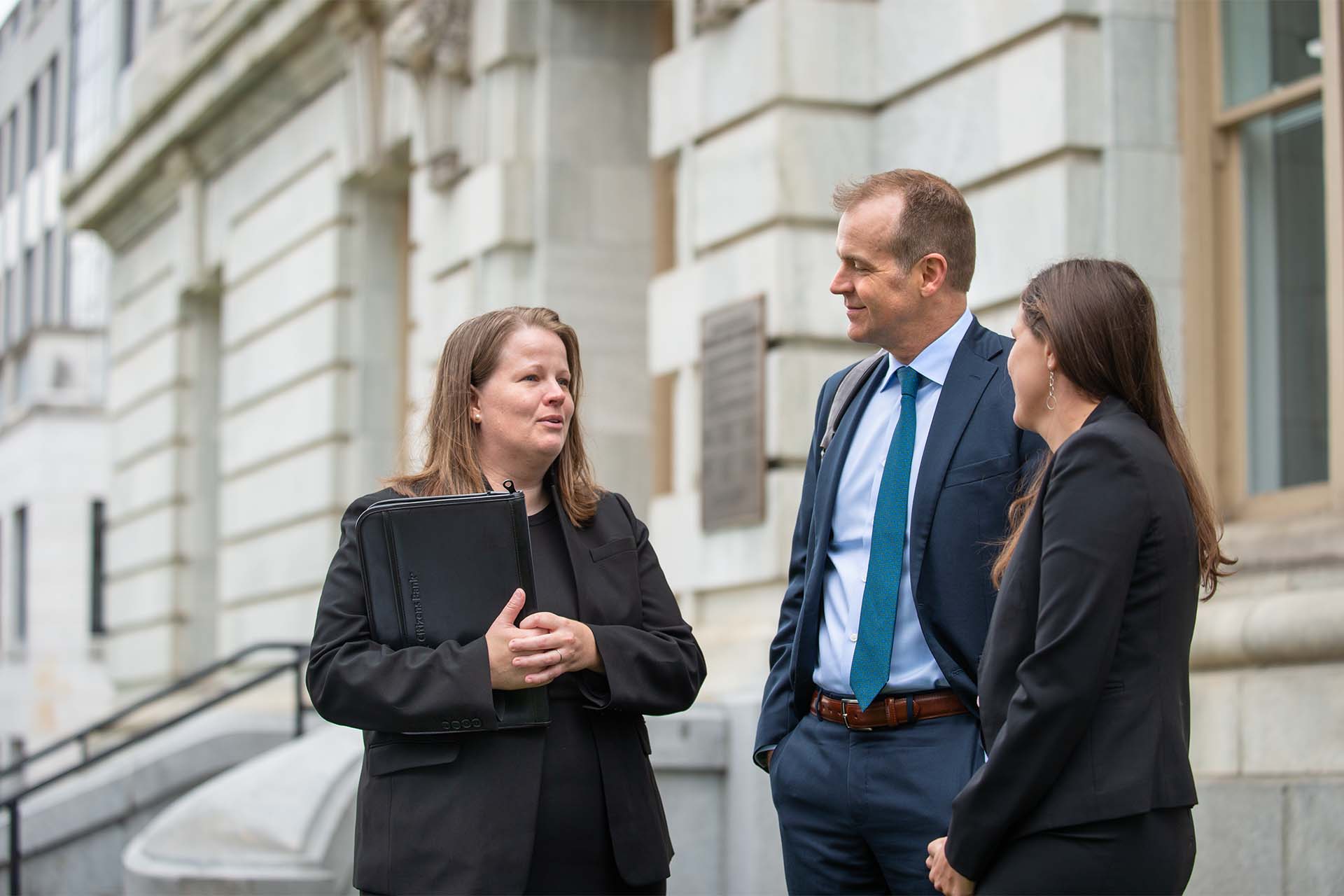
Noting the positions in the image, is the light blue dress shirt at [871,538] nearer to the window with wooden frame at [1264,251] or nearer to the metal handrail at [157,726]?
the window with wooden frame at [1264,251]

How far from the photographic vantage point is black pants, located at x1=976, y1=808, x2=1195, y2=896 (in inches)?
123

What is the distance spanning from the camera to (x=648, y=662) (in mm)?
3932

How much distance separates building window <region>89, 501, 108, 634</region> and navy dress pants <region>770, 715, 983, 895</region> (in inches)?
1156

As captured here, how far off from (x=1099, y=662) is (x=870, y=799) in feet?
2.81

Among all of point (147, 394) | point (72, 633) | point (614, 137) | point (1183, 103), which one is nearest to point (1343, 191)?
point (1183, 103)

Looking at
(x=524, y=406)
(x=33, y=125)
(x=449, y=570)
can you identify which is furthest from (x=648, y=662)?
(x=33, y=125)

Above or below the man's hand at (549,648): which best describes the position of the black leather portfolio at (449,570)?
above

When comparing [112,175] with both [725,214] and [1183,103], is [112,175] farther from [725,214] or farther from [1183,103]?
[1183,103]

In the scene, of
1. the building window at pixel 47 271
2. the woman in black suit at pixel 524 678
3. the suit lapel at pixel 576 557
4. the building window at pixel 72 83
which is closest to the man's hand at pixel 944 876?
the woman in black suit at pixel 524 678

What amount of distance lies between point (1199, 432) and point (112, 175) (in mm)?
15583

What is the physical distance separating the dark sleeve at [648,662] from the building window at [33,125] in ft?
114

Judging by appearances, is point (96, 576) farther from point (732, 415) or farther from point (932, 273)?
point (932, 273)

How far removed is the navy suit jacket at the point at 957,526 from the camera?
385 cm

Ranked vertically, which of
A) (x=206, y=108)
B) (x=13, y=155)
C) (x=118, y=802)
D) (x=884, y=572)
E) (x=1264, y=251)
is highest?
(x=13, y=155)
